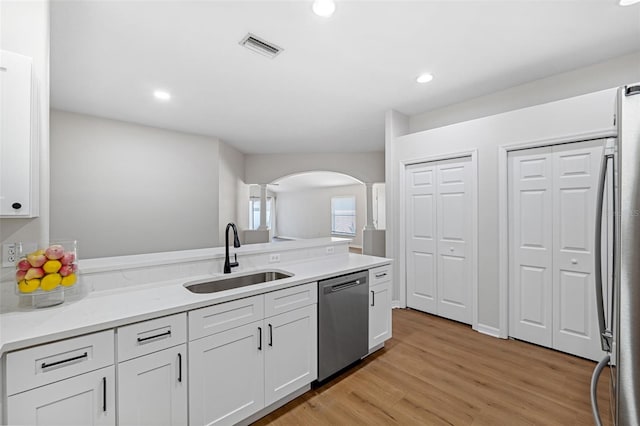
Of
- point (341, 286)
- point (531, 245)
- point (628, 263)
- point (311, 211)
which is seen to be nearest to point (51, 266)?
point (341, 286)

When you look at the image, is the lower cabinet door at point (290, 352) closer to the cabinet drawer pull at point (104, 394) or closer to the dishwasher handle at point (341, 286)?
the dishwasher handle at point (341, 286)

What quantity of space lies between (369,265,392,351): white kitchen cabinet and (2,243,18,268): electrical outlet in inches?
92.9

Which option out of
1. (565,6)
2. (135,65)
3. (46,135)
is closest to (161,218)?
(135,65)

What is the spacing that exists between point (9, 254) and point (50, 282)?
317 mm

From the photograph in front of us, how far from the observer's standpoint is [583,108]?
2.46 metres

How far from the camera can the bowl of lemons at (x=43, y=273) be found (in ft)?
4.54

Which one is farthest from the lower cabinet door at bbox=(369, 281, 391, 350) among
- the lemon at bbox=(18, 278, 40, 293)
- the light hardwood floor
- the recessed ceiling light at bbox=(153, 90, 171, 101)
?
the recessed ceiling light at bbox=(153, 90, 171, 101)

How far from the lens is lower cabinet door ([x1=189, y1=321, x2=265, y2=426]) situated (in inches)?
59.9

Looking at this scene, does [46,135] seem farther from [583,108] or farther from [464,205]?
[583,108]

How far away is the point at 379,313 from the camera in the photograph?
8.63ft


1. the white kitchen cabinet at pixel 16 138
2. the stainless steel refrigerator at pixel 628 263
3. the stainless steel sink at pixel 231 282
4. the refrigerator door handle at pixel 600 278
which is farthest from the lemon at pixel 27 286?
the refrigerator door handle at pixel 600 278

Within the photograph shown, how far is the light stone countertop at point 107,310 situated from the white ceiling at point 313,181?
22.2 feet

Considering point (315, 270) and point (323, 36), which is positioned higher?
point (323, 36)

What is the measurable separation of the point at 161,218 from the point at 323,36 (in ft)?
12.8
